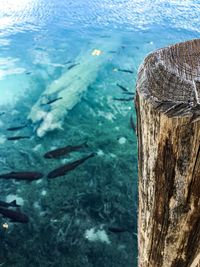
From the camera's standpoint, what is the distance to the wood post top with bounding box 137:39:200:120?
992 millimetres

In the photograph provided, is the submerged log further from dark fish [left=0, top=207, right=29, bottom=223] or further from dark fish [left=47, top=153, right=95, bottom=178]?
dark fish [left=0, top=207, right=29, bottom=223]

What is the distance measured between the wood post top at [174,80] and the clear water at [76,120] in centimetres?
318

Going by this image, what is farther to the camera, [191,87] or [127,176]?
[127,176]

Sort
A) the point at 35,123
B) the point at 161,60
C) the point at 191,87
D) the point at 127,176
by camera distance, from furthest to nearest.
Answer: the point at 35,123 → the point at 127,176 → the point at 161,60 → the point at 191,87

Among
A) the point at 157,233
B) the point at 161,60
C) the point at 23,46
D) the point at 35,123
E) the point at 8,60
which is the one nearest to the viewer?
the point at 161,60

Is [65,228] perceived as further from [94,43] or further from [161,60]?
[94,43]

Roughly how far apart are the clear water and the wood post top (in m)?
3.18

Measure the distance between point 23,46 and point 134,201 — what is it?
21.9 feet

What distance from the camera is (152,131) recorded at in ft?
3.58

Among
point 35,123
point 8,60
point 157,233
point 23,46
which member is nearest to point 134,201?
point 35,123

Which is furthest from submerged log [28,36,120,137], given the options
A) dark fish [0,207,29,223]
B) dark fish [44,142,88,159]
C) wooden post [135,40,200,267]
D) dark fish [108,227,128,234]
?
wooden post [135,40,200,267]

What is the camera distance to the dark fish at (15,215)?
4.31 metres

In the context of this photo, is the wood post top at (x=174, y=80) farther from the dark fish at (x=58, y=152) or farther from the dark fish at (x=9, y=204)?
the dark fish at (x=58, y=152)

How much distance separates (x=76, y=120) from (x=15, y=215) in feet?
8.07
